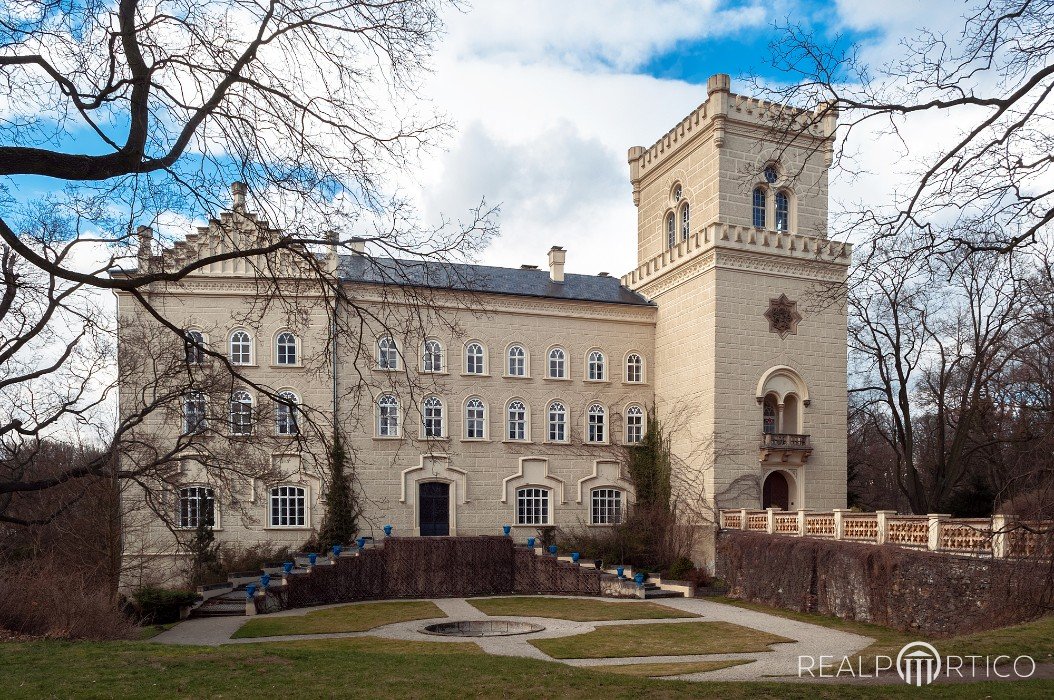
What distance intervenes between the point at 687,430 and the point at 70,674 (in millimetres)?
25649

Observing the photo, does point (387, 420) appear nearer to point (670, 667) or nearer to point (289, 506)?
point (289, 506)

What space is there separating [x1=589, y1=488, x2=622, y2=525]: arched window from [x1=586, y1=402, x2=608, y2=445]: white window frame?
6.49ft

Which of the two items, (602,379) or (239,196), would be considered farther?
(602,379)

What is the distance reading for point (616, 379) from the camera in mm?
35938

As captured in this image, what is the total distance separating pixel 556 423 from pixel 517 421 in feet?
5.30

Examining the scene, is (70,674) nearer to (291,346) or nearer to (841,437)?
(291,346)

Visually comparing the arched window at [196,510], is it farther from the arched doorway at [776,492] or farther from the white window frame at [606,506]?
the arched doorway at [776,492]

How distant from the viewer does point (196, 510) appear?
31.2m

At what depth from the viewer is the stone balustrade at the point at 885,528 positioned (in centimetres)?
1903

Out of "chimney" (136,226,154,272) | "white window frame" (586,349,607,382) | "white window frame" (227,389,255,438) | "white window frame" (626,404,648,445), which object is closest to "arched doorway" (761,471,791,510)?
"white window frame" (626,404,648,445)

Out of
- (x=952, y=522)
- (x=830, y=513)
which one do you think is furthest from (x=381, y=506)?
(x=952, y=522)

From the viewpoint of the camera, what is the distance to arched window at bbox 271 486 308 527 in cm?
3155

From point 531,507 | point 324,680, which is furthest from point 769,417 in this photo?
point 324,680

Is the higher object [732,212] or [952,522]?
[732,212]
